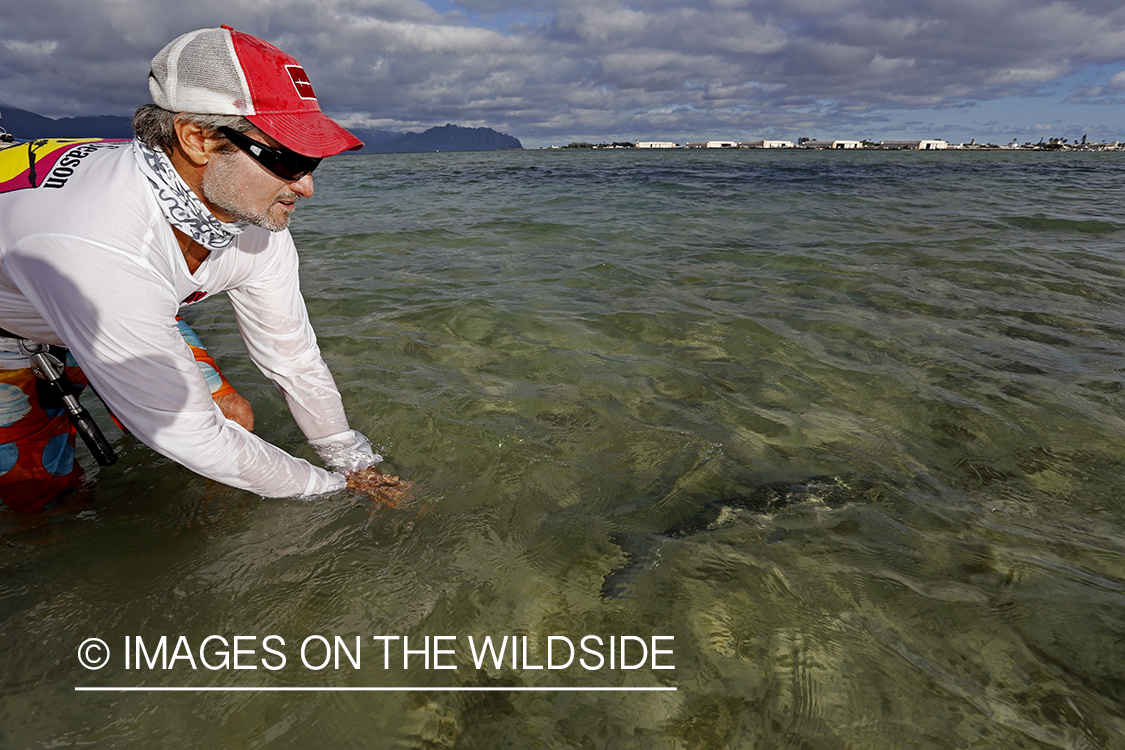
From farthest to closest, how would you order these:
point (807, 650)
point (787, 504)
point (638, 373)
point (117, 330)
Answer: point (638, 373) → point (787, 504) → point (807, 650) → point (117, 330)

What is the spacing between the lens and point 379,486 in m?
2.99

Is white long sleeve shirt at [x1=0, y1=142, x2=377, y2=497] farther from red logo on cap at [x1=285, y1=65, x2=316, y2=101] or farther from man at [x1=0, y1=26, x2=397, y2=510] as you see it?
red logo on cap at [x1=285, y1=65, x2=316, y2=101]

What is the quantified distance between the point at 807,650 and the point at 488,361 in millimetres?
3461

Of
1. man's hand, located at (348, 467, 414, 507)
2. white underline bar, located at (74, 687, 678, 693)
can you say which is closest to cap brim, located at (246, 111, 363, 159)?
man's hand, located at (348, 467, 414, 507)

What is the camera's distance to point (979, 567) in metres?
2.48

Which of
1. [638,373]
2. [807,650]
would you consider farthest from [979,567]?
[638,373]

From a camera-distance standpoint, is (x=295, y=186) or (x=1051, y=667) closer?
(x=1051, y=667)

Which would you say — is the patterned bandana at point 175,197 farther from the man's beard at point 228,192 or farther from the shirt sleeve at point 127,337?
the shirt sleeve at point 127,337

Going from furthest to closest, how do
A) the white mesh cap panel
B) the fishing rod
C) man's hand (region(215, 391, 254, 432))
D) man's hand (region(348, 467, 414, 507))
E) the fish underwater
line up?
1. man's hand (region(215, 391, 254, 432))
2. man's hand (region(348, 467, 414, 507))
3. the fishing rod
4. the fish underwater
5. the white mesh cap panel

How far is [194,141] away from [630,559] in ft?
8.35

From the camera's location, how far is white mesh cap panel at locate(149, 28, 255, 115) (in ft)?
6.51

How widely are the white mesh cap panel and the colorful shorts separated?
1.31 meters

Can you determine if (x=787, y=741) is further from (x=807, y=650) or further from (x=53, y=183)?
(x=53, y=183)

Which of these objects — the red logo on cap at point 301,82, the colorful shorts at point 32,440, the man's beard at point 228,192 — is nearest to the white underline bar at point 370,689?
the colorful shorts at point 32,440
